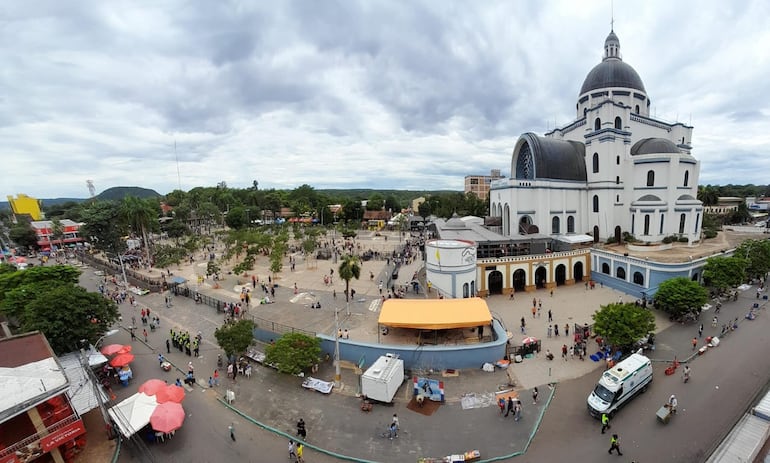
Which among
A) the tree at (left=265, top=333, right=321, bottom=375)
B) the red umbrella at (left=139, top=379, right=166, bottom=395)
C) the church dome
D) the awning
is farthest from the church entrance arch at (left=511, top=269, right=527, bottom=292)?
the church dome

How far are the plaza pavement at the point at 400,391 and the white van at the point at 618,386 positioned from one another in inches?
85.2

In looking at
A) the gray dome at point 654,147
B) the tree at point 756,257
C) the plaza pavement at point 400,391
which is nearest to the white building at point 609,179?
the gray dome at point 654,147

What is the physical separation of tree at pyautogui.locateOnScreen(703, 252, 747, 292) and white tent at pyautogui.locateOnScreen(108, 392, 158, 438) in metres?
38.9

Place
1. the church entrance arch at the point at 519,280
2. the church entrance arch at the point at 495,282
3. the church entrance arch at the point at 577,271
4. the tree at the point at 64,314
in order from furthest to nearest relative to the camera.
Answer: the church entrance arch at the point at 577,271
the church entrance arch at the point at 519,280
the church entrance arch at the point at 495,282
the tree at the point at 64,314

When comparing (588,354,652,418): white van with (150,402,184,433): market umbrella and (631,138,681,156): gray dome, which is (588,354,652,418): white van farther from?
(631,138,681,156): gray dome

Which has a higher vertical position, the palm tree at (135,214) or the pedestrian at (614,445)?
the palm tree at (135,214)

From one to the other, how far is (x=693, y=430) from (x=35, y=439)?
979 inches

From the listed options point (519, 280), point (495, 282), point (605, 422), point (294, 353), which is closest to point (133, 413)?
point (294, 353)

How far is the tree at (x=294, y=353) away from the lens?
1691 centimetres

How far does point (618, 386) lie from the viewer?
46.7ft

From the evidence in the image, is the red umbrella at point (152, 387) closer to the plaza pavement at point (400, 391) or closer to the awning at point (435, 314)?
the plaza pavement at point (400, 391)

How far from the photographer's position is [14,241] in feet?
199

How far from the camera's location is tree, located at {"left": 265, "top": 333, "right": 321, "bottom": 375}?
55.5 ft

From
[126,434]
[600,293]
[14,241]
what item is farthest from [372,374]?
[14,241]
